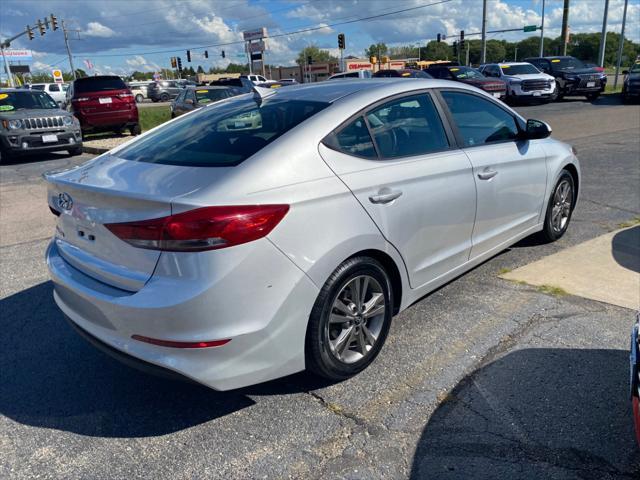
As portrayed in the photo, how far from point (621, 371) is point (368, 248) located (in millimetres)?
1626

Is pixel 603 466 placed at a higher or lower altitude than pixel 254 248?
lower

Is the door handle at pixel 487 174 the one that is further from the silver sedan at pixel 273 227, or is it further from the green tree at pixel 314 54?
the green tree at pixel 314 54

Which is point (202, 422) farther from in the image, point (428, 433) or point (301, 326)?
point (428, 433)

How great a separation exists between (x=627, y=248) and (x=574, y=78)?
71.1 ft

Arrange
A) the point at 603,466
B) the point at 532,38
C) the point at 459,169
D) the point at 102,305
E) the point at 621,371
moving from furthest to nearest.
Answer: the point at 532,38
the point at 459,169
the point at 621,371
the point at 102,305
the point at 603,466

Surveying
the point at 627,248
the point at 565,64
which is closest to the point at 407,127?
the point at 627,248

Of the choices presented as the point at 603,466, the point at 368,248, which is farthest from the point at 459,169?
the point at 603,466

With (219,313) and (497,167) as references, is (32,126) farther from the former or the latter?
(219,313)

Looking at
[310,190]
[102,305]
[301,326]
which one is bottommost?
[301,326]

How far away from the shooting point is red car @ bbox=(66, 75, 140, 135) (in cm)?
1557

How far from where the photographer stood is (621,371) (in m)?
3.13

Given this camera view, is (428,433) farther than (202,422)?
No

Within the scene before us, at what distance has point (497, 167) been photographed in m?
4.08

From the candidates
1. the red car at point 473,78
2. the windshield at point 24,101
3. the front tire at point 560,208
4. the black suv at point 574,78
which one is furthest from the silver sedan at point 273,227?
the black suv at point 574,78
